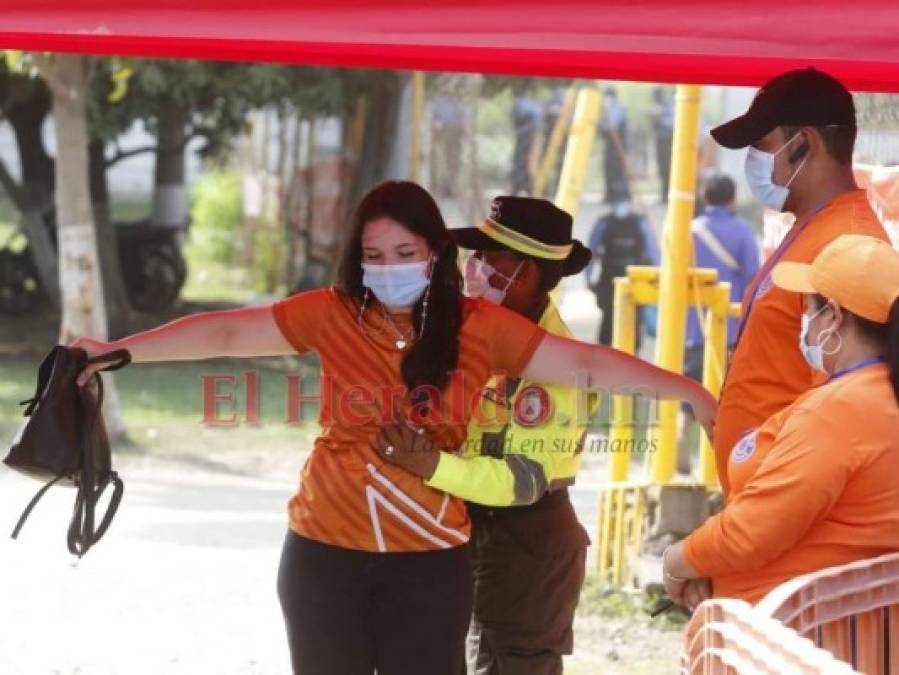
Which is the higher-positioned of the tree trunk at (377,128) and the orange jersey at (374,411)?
the tree trunk at (377,128)

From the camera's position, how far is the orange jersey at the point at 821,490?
3.32m

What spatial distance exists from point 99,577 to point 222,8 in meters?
5.29

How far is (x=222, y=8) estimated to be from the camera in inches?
151

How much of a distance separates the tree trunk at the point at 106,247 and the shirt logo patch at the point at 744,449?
52.0ft

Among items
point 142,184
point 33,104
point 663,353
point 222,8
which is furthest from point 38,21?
point 142,184

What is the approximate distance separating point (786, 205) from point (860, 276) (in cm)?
93

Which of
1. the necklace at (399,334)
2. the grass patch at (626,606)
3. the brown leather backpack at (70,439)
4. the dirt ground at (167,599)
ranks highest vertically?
Answer: the necklace at (399,334)

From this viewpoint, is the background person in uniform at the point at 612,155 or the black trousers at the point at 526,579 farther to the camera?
the background person in uniform at the point at 612,155

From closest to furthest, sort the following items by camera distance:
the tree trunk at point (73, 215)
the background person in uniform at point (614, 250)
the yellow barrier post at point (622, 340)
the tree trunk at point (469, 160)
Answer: the yellow barrier post at point (622, 340)
the tree trunk at point (73, 215)
the background person in uniform at point (614, 250)
the tree trunk at point (469, 160)

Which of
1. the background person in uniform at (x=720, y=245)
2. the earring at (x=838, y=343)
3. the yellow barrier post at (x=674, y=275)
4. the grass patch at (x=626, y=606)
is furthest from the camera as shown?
the background person in uniform at (x=720, y=245)

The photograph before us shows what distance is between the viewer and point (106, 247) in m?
19.4

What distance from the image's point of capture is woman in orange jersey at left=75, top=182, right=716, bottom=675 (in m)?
4.13

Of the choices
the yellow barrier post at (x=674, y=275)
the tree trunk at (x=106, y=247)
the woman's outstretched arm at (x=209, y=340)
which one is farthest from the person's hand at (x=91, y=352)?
the tree trunk at (x=106, y=247)

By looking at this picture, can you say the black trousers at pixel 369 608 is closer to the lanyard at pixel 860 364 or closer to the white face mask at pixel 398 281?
the white face mask at pixel 398 281
